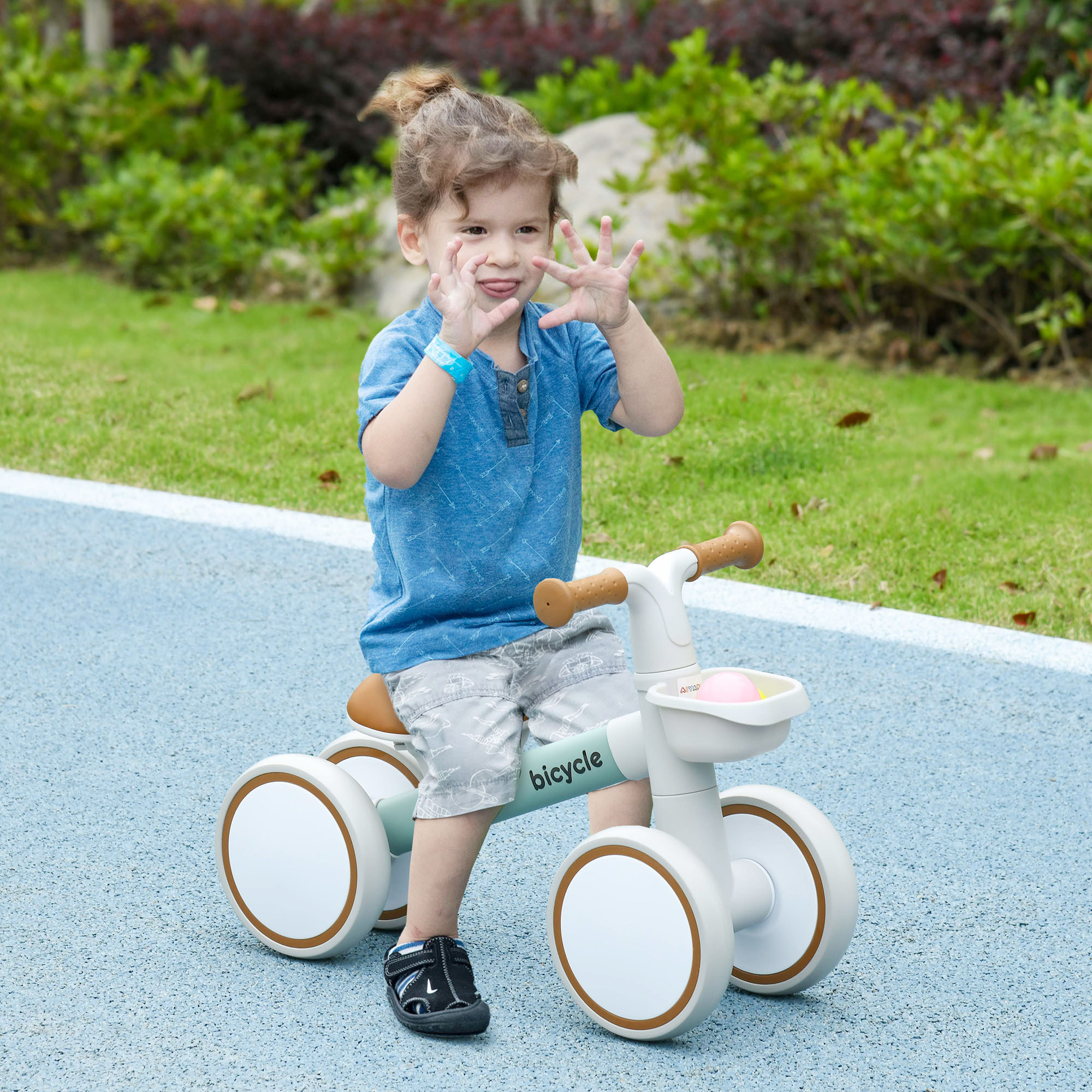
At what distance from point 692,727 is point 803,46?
24.6 ft

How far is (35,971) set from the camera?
2.28 meters

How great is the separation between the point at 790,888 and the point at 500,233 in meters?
1.07

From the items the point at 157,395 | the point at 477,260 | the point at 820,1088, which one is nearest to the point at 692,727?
the point at 820,1088

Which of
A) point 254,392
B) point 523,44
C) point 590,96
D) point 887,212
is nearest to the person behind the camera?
point 254,392

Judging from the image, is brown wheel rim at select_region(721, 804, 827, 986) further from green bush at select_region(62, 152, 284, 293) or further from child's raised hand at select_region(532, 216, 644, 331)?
green bush at select_region(62, 152, 284, 293)

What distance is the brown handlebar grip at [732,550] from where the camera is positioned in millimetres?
2137

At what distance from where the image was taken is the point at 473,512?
2.31 metres

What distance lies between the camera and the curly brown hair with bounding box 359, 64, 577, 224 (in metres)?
2.20

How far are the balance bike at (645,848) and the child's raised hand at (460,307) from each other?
0.40 metres

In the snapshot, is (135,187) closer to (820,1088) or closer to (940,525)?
(940,525)

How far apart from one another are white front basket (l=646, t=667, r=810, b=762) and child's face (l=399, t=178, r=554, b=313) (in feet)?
2.15

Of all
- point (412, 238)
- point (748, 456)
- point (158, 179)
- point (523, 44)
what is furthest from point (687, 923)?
point (523, 44)

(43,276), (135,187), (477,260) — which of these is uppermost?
(477,260)

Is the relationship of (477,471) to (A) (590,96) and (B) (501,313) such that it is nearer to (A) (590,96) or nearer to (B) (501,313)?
(B) (501,313)
